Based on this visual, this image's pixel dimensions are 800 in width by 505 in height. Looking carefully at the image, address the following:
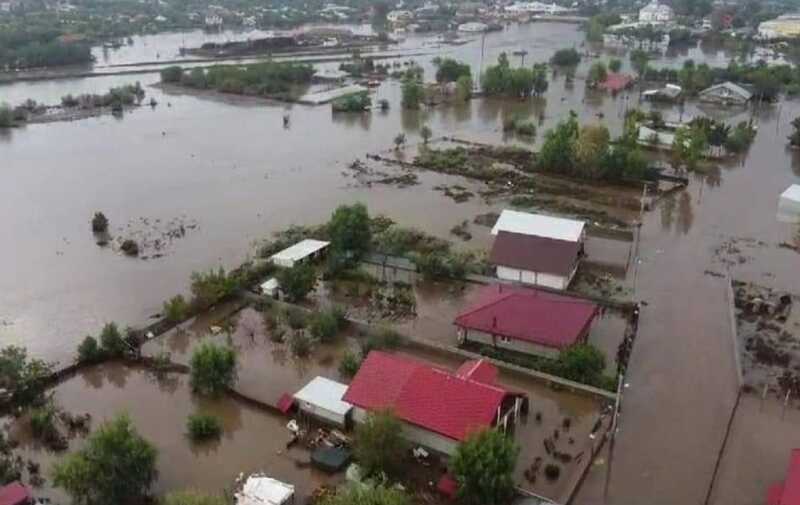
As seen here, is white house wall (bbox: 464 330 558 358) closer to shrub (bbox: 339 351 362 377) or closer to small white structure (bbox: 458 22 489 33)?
shrub (bbox: 339 351 362 377)

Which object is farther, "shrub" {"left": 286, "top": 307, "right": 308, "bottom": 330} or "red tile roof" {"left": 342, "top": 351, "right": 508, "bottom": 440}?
"shrub" {"left": 286, "top": 307, "right": 308, "bottom": 330}

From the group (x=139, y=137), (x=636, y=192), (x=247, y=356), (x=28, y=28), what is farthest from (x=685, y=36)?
(x=247, y=356)

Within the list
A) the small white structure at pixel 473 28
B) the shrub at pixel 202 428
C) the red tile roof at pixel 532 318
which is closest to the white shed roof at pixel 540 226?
the red tile roof at pixel 532 318

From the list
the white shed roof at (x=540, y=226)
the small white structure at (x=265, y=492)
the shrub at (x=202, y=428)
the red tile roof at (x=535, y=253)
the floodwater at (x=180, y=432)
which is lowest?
the floodwater at (x=180, y=432)

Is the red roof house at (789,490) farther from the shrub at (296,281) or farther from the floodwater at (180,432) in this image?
the shrub at (296,281)

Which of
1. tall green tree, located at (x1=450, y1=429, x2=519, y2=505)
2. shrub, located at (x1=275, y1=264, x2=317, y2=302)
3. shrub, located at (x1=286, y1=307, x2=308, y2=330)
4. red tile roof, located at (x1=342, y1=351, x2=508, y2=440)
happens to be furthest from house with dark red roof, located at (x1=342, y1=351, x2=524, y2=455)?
shrub, located at (x1=275, y1=264, x2=317, y2=302)

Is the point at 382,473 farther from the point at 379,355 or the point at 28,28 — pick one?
the point at 28,28
